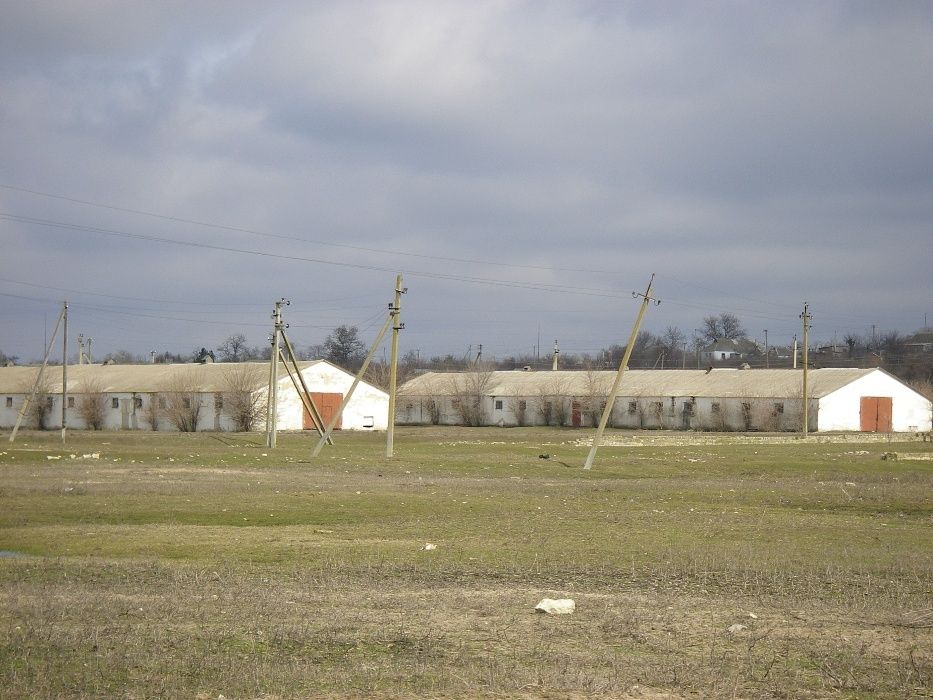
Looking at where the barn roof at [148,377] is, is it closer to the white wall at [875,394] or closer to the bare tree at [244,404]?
the bare tree at [244,404]

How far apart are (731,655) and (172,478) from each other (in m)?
27.8

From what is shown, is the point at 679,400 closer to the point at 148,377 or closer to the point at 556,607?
the point at 148,377

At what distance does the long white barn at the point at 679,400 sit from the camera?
91.9m

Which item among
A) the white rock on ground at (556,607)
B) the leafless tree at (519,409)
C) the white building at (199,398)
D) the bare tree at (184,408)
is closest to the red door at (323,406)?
the white building at (199,398)

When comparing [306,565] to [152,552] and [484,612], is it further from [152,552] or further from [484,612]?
[484,612]

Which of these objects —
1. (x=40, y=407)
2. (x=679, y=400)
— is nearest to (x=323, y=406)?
(x=40, y=407)

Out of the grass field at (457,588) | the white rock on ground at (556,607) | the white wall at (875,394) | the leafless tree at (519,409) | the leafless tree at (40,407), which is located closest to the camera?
the grass field at (457,588)

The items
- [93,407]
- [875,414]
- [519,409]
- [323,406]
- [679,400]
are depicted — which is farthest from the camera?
[519,409]

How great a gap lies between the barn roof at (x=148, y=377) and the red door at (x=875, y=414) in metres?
47.0

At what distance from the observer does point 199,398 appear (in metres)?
86.1

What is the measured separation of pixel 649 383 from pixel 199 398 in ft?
141

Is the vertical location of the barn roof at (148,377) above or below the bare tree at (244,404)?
above

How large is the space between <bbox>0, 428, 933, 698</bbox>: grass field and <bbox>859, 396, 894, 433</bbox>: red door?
6008cm

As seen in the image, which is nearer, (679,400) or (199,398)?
(199,398)
